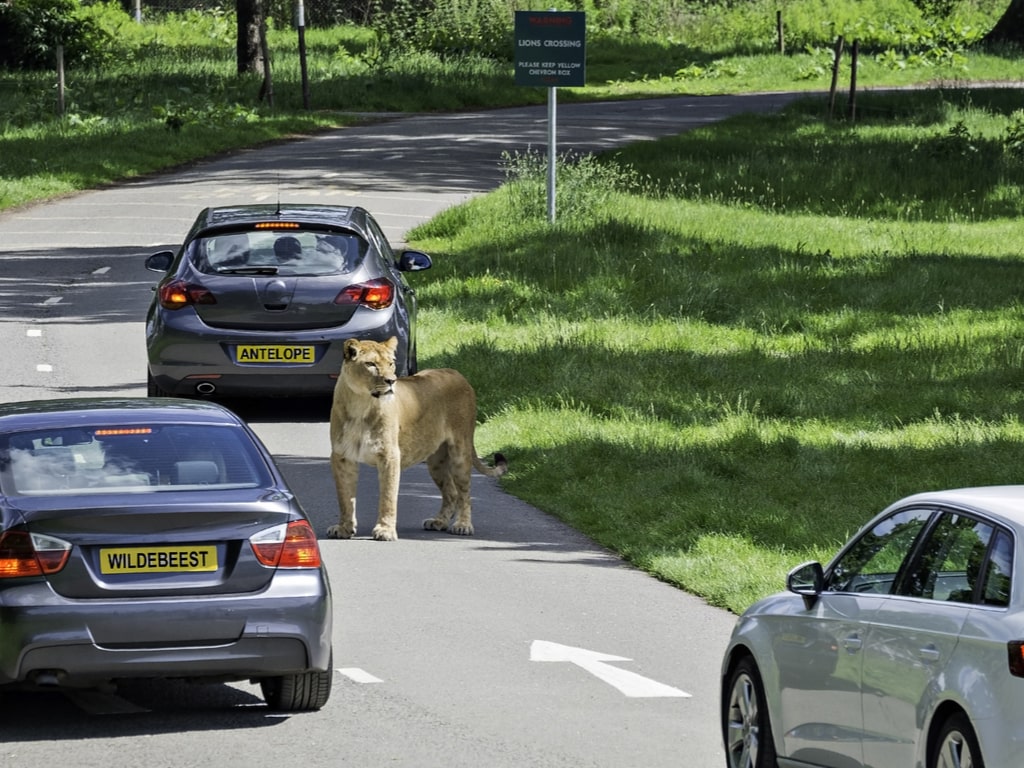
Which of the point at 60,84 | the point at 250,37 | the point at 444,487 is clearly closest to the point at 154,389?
the point at 444,487

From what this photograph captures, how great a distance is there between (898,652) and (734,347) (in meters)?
15.4

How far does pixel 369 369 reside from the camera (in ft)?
40.1

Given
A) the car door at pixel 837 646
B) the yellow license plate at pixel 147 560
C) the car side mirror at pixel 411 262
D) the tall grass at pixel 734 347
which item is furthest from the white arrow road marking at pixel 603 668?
the car side mirror at pixel 411 262

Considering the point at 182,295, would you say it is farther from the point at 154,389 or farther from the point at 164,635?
the point at 164,635

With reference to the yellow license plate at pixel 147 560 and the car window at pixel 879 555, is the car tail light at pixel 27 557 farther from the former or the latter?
the car window at pixel 879 555

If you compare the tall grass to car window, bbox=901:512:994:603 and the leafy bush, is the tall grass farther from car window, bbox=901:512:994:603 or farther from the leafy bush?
the leafy bush

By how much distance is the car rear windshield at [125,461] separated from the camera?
8.32 meters

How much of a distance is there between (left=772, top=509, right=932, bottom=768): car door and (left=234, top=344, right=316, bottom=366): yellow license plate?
9105 mm

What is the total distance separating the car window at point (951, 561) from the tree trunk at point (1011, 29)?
62.5 meters

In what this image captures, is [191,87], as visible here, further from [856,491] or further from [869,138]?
[856,491]

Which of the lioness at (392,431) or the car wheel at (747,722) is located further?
the lioness at (392,431)

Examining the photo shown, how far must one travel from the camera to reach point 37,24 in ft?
139

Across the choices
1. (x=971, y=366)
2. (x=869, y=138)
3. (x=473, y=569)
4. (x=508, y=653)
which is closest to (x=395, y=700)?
(x=508, y=653)

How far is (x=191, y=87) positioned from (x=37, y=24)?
743 centimetres
